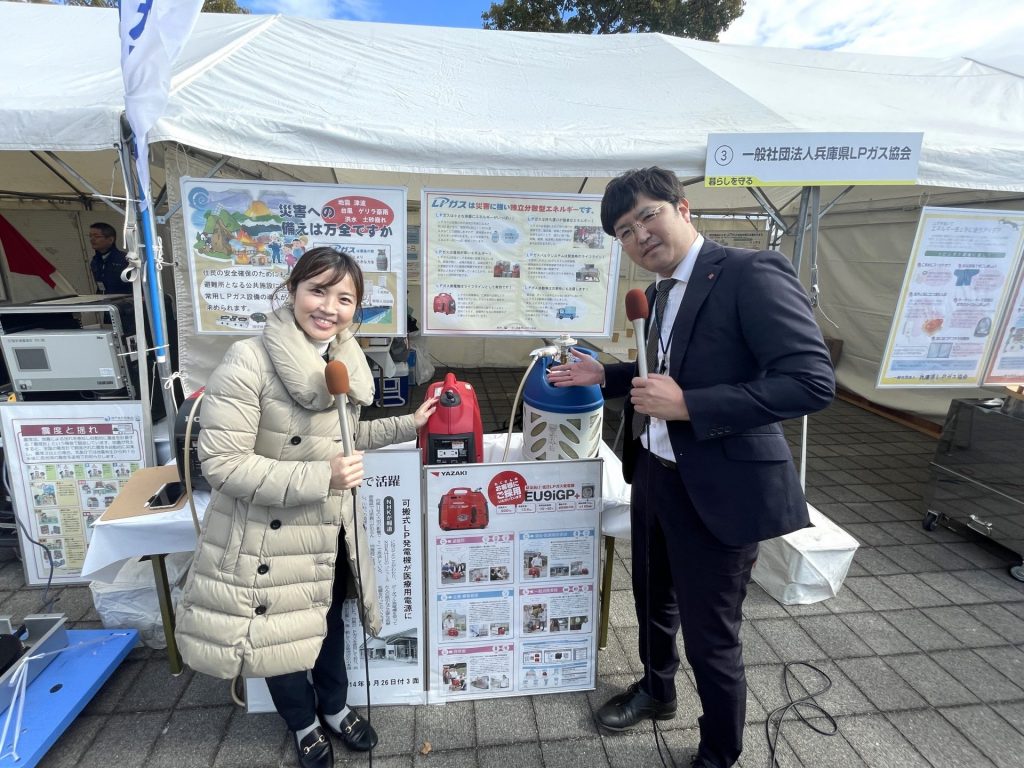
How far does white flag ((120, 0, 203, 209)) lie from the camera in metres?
1.92

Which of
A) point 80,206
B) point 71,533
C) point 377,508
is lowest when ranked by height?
point 71,533

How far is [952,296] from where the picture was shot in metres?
3.15

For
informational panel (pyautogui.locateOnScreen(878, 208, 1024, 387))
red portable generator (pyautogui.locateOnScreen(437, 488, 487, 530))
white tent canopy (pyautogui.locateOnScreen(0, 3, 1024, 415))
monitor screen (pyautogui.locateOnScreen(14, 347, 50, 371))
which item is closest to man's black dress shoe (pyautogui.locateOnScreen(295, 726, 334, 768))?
red portable generator (pyautogui.locateOnScreen(437, 488, 487, 530))

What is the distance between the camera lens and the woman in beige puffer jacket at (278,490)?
134 cm

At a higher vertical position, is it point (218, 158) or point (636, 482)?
point (218, 158)

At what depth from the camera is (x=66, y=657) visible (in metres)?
2.07

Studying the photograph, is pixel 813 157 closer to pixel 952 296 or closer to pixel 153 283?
pixel 952 296

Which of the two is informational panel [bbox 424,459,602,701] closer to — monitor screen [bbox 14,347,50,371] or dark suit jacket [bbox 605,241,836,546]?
dark suit jacket [bbox 605,241,836,546]

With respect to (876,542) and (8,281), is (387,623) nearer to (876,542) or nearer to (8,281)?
(876,542)

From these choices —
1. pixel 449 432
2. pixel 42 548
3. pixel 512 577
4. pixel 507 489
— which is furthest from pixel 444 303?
pixel 42 548

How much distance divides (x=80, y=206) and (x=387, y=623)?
28.5ft

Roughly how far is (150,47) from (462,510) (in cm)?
215

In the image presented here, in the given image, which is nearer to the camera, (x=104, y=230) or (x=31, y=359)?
(x=31, y=359)

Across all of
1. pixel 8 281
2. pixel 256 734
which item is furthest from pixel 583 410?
pixel 8 281
